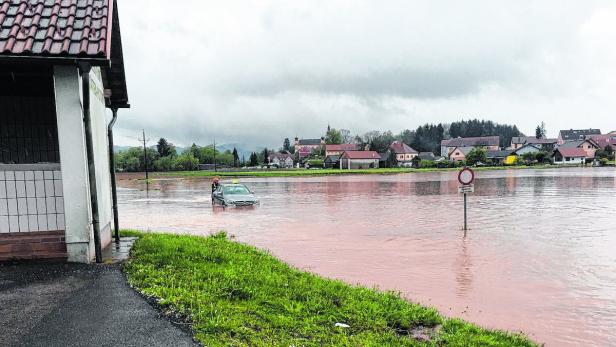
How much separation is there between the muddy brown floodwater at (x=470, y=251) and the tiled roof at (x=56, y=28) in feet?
20.8

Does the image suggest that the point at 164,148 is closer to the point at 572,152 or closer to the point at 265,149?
the point at 265,149

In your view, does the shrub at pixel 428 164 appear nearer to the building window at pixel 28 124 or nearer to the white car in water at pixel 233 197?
the white car in water at pixel 233 197

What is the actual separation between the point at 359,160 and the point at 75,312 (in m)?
104

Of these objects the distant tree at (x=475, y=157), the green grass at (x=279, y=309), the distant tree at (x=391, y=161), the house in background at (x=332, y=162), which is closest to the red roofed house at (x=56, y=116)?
the green grass at (x=279, y=309)

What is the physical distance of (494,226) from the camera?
1581 cm

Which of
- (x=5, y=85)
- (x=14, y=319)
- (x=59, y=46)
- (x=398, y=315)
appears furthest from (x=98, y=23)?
(x=398, y=315)

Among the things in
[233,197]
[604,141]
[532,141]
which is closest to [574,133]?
[532,141]

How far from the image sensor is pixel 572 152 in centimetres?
10881

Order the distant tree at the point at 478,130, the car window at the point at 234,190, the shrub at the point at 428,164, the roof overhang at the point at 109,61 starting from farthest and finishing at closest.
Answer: the distant tree at the point at 478,130 → the shrub at the point at 428,164 → the car window at the point at 234,190 → the roof overhang at the point at 109,61

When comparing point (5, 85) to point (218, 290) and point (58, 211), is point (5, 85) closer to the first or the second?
point (58, 211)

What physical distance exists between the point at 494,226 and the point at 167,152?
119 meters

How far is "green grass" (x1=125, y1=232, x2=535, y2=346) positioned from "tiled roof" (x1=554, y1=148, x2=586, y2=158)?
118565mm

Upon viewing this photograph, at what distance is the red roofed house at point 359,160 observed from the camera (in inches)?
Result: 4198

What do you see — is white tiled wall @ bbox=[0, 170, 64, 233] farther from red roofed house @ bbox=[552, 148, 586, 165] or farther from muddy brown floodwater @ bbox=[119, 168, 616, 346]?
red roofed house @ bbox=[552, 148, 586, 165]
